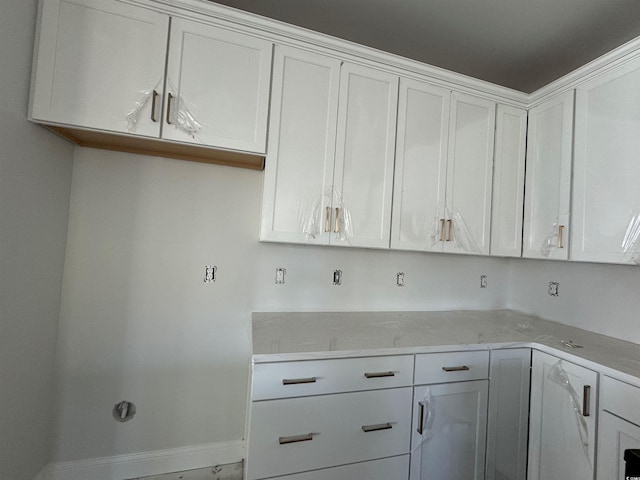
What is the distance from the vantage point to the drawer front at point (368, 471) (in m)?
1.25

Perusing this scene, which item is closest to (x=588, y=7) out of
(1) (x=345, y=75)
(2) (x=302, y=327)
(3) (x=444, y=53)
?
(3) (x=444, y=53)

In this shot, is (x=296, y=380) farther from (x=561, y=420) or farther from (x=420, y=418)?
(x=561, y=420)

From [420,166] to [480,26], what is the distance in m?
0.78

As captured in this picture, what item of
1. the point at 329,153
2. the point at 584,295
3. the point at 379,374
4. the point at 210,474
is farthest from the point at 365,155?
the point at 210,474

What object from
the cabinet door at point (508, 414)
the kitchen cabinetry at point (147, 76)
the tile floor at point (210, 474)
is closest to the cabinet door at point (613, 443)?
the cabinet door at point (508, 414)

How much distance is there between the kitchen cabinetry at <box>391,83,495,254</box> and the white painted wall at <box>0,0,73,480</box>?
5.70 feet

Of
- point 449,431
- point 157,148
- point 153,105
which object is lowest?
point 449,431

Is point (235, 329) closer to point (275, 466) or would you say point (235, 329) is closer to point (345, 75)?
point (275, 466)

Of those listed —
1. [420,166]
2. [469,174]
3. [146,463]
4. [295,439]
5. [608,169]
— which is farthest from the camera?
[469,174]

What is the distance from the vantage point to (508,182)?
1.98 m

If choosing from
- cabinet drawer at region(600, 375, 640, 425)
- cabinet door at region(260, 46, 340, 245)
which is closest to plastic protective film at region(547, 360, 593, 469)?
cabinet drawer at region(600, 375, 640, 425)

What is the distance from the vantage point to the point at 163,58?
1.33 meters

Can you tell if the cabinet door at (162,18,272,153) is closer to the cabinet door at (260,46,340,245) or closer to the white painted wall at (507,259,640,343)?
the cabinet door at (260,46,340,245)

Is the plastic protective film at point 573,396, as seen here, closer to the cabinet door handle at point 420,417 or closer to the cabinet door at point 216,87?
the cabinet door handle at point 420,417
